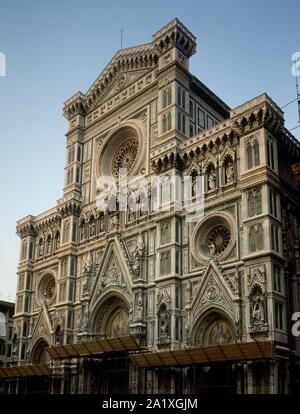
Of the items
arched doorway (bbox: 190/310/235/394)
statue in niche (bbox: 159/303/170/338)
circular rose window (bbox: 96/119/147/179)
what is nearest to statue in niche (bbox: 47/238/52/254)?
circular rose window (bbox: 96/119/147/179)

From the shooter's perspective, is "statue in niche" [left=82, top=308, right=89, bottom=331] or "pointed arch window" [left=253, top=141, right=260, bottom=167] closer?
"pointed arch window" [left=253, top=141, right=260, bottom=167]

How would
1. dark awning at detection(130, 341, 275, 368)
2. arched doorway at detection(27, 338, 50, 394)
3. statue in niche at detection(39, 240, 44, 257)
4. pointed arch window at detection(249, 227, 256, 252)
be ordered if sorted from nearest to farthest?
dark awning at detection(130, 341, 275, 368) → pointed arch window at detection(249, 227, 256, 252) → arched doorway at detection(27, 338, 50, 394) → statue in niche at detection(39, 240, 44, 257)

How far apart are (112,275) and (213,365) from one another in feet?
39.2

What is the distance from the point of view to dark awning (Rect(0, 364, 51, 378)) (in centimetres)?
4538

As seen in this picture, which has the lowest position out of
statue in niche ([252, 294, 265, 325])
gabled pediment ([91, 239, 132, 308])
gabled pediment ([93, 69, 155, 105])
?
statue in niche ([252, 294, 265, 325])

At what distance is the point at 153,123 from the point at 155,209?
7580mm

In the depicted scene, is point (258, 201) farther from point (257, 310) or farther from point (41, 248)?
point (41, 248)

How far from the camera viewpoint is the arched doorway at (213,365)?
107 feet

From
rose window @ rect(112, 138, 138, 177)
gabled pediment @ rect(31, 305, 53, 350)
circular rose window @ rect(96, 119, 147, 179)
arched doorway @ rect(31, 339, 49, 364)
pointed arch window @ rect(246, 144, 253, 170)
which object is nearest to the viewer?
pointed arch window @ rect(246, 144, 253, 170)

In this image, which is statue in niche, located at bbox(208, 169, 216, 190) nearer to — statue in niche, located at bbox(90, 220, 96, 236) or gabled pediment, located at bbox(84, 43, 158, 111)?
gabled pediment, located at bbox(84, 43, 158, 111)

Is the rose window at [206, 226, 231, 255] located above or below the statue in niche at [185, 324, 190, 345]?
above

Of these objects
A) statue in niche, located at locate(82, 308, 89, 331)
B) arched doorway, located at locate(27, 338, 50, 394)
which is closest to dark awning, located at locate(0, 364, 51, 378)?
arched doorway, located at locate(27, 338, 50, 394)

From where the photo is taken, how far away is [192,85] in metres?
44.4
